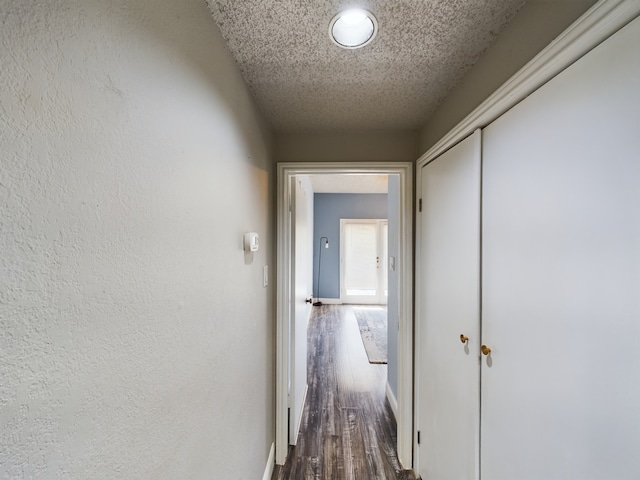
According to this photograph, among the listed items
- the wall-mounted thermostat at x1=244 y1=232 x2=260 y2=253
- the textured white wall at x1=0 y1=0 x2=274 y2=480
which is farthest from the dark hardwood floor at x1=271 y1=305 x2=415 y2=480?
the wall-mounted thermostat at x1=244 y1=232 x2=260 y2=253

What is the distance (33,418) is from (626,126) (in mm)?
1185

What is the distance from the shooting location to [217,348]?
92 cm

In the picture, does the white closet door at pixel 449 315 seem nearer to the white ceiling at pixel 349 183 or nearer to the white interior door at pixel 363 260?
the white ceiling at pixel 349 183

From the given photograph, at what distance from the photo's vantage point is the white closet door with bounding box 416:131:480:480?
109 centimetres

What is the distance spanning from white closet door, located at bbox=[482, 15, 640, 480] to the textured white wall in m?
1.03

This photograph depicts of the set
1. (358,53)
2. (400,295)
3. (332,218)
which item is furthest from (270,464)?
(332,218)

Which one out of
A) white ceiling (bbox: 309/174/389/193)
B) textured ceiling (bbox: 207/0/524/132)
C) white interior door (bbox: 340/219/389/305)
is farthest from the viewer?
white interior door (bbox: 340/219/389/305)

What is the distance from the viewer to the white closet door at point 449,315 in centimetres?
109

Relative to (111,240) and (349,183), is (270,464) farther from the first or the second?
(349,183)

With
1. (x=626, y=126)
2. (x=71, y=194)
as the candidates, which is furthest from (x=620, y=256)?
(x=71, y=194)

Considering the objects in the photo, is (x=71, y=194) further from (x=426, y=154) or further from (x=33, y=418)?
(x=426, y=154)

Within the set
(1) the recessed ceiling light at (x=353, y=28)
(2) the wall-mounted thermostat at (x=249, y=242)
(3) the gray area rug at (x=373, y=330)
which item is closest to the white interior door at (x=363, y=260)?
(3) the gray area rug at (x=373, y=330)

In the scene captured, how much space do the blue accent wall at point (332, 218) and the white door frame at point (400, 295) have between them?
13.4 ft

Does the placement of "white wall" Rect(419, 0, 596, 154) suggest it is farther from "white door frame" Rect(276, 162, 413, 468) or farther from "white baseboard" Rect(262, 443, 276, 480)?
"white baseboard" Rect(262, 443, 276, 480)
